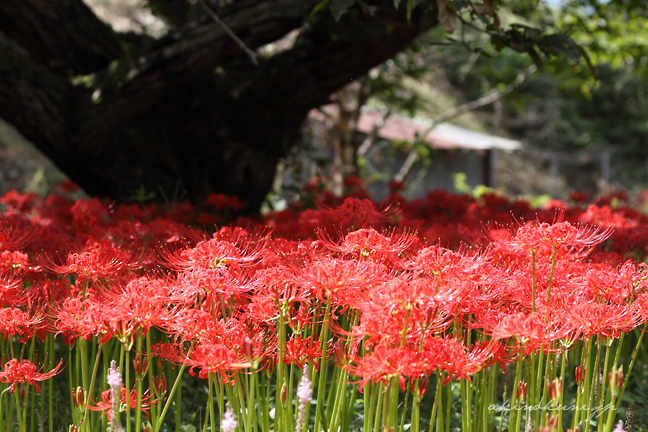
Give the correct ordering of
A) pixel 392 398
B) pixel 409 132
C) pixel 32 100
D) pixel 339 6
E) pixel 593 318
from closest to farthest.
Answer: pixel 392 398
pixel 593 318
pixel 339 6
pixel 32 100
pixel 409 132

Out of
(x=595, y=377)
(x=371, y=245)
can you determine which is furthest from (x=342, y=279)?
(x=595, y=377)

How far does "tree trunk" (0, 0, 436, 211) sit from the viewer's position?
12.7 ft

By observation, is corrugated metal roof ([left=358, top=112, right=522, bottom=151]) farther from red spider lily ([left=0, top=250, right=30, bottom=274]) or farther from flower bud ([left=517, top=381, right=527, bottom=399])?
flower bud ([left=517, top=381, right=527, bottom=399])

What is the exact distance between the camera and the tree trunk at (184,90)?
3.87 m

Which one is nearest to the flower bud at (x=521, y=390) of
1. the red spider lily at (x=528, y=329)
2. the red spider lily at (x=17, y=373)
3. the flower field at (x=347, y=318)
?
the flower field at (x=347, y=318)

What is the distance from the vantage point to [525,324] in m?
1.44

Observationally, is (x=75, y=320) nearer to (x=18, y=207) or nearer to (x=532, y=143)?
(x=18, y=207)

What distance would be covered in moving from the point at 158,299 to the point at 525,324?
953 millimetres

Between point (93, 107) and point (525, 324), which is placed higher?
point (93, 107)

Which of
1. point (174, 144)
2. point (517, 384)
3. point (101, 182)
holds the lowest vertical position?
point (517, 384)

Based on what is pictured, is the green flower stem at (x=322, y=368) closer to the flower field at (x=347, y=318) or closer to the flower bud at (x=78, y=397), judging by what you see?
the flower field at (x=347, y=318)

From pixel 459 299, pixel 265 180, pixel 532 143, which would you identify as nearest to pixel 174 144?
pixel 265 180

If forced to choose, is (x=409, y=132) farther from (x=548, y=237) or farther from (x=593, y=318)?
(x=593, y=318)

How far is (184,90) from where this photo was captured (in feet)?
15.8
